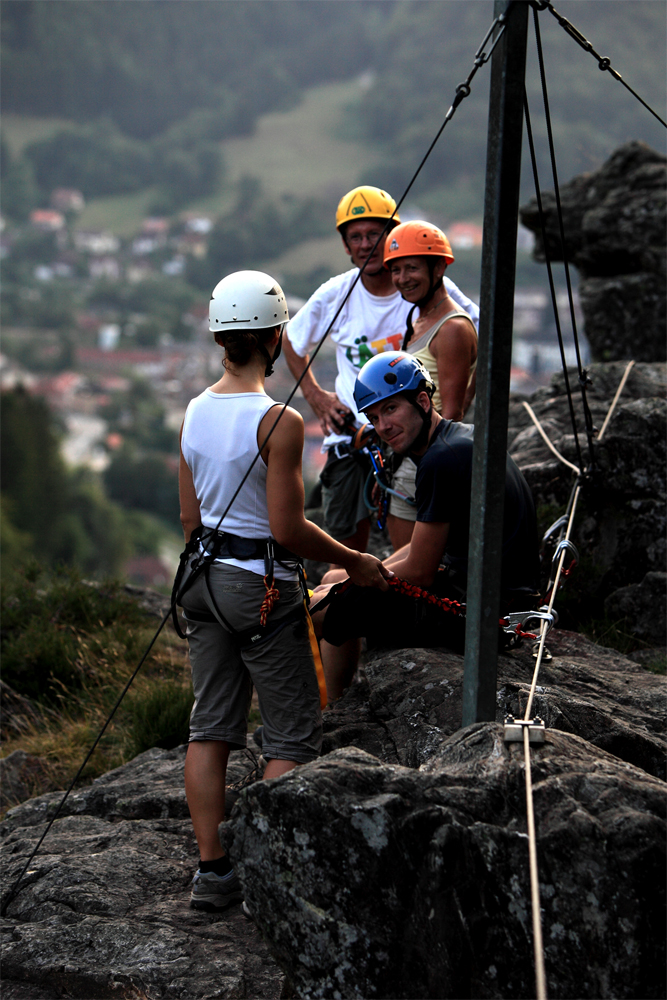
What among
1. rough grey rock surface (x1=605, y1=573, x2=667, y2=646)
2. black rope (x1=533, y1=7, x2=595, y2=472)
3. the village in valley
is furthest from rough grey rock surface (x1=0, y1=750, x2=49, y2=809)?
the village in valley

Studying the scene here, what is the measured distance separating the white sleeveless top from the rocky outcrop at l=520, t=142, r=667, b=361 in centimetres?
672

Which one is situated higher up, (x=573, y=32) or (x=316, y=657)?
(x=573, y=32)

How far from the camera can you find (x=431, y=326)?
171 inches

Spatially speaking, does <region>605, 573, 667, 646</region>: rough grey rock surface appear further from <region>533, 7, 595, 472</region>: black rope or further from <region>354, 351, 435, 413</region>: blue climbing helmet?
<region>354, 351, 435, 413</region>: blue climbing helmet

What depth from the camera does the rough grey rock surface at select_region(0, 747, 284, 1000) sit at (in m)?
2.63

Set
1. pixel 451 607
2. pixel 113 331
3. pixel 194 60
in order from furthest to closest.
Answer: pixel 194 60
pixel 113 331
pixel 451 607

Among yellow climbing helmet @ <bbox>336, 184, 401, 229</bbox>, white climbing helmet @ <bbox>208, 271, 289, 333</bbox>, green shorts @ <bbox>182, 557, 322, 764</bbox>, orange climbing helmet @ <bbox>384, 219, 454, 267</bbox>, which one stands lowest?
green shorts @ <bbox>182, 557, 322, 764</bbox>

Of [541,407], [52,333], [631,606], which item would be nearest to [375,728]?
[631,606]

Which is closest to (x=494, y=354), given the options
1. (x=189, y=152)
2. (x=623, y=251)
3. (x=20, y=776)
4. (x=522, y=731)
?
(x=522, y=731)

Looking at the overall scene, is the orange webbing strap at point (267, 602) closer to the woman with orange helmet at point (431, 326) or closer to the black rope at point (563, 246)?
the woman with orange helmet at point (431, 326)

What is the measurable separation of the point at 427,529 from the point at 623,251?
22.1ft

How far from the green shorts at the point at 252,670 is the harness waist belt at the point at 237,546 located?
0.05 meters

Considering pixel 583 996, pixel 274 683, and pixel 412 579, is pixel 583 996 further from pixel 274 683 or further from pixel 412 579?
pixel 412 579

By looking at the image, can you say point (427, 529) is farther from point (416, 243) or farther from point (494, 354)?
point (416, 243)
